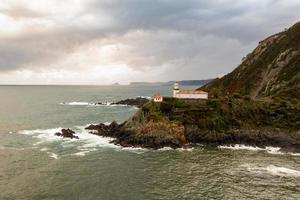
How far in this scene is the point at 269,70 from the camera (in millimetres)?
154000

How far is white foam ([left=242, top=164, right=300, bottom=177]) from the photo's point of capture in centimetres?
6225

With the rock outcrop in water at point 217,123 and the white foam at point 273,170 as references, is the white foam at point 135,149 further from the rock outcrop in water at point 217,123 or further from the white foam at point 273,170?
the white foam at point 273,170

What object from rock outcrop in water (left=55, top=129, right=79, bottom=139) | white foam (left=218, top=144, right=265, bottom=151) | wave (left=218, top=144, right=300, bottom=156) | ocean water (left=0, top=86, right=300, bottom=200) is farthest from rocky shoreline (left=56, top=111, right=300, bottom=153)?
rock outcrop in water (left=55, top=129, right=79, bottom=139)

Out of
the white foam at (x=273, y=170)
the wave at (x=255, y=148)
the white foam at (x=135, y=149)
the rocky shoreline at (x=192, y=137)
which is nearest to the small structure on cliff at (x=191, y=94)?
the rocky shoreline at (x=192, y=137)

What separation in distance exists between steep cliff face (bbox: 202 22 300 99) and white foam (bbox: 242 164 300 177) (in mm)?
54224

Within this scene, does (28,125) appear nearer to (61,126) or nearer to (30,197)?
(61,126)

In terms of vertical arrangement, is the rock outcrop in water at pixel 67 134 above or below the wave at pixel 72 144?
above

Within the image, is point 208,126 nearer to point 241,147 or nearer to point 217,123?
point 217,123

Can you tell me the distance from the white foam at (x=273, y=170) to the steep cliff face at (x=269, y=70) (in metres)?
54.2

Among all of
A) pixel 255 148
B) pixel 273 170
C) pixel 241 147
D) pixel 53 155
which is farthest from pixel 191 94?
pixel 53 155

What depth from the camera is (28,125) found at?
121188mm

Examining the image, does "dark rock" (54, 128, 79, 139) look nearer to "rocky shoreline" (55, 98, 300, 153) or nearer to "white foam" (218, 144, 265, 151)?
"rocky shoreline" (55, 98, 300, 153)

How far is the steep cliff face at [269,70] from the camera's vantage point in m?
133

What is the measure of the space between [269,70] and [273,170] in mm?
98693
